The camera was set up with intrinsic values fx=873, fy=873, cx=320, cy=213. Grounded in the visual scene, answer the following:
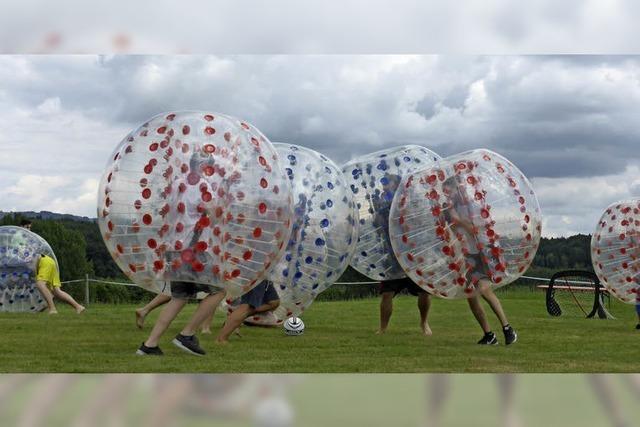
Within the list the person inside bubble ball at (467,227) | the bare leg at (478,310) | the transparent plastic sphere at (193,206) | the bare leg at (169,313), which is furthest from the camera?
the bare leg at (478,310)

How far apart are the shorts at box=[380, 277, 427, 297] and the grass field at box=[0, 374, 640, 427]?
4795 millimetres

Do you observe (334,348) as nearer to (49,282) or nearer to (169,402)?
(169,402)

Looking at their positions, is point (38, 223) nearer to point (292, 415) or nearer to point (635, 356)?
point (635, 356)

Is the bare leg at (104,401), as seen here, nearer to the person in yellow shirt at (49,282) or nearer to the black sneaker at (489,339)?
the black sneaker at (489,339)

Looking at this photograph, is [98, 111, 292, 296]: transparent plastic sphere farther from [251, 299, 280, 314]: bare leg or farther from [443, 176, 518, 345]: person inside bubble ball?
[443, 176, 518, 345]: person inside bubble ball

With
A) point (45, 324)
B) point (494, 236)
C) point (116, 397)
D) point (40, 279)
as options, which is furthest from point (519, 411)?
point (40, 279)

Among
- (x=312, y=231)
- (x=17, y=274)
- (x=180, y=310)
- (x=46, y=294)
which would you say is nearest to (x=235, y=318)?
(x=312, y=231)

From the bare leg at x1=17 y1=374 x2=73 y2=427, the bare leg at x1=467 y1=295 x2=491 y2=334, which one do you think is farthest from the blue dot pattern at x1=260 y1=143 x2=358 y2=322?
the bare leg at x1=17 y1=374 x2=73 y2=427

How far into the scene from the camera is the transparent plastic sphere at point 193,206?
6594 mm

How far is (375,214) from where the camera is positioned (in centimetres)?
990

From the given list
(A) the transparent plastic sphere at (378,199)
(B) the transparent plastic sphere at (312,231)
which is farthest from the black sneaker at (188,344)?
(A) the transparent plastic sphere at (378,199)

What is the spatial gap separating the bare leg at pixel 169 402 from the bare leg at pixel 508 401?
1.56 m

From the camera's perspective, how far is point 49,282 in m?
13.6

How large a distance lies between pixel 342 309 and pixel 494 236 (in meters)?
7.77
